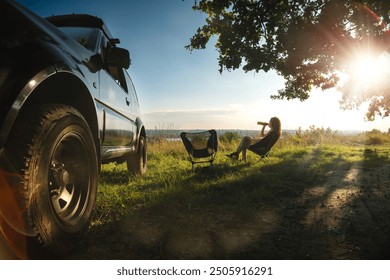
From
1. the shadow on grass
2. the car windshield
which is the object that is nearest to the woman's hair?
the shadow on grass

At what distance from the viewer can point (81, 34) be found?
3.04 meters

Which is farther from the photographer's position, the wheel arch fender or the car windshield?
the car windshield

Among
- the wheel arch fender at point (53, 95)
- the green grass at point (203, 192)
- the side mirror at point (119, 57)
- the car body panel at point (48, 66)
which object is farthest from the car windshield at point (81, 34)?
the green grass at point (203, 192)

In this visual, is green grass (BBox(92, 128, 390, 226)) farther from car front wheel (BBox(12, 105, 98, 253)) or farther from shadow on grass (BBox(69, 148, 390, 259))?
car front wheel (BBox(12, 105, 98, 253))

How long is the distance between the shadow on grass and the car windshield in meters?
1.89

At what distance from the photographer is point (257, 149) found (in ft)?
24.9

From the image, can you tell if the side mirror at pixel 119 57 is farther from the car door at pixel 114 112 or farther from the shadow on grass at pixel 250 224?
the shadow on grass at pixel 250 224

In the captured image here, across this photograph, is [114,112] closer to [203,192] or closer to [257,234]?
[203,192]

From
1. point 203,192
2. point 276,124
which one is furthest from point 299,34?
point 203,192

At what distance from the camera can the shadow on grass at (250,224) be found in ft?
6.91

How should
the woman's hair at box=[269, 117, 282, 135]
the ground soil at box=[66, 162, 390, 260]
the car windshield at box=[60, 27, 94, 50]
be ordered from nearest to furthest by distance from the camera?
the ground soil at box=[66, 162, 390, 260] < the car windshield at box=[60, 27, 94, 50] < the woman's hair at box=[269, 117, 282, 135]

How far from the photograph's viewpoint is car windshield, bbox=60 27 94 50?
9.58ft
